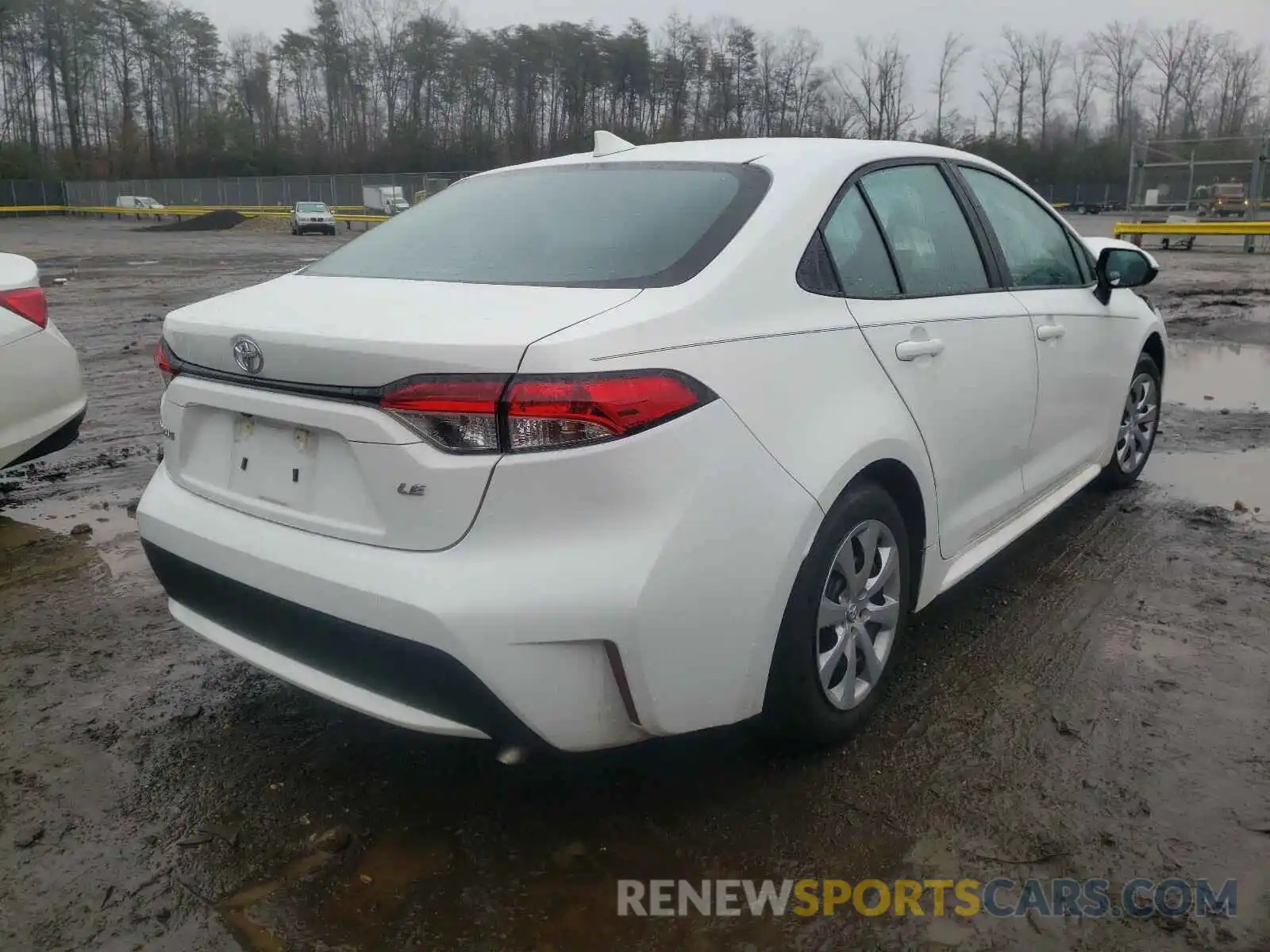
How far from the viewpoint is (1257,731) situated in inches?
118

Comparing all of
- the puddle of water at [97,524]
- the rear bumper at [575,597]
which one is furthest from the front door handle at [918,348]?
the puddle of water at [97,524]

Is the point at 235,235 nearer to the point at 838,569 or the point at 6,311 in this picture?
the point at 6,311

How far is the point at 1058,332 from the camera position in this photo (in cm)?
393

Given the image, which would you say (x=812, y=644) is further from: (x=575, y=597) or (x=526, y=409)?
(x=526, y=409)

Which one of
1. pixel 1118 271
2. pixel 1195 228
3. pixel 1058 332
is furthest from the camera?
pixel 1195 228

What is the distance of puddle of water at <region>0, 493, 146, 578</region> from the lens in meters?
4.54

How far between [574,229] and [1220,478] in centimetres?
430

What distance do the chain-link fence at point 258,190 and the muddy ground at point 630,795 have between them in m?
49.1

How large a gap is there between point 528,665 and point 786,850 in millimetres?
833

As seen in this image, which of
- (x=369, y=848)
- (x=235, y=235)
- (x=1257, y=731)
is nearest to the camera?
(x=369, y=848)

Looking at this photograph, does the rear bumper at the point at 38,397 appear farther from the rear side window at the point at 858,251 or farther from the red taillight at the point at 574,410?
the rear side window at the point at 858,251

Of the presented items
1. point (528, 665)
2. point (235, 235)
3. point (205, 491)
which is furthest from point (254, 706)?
point (235, 235)

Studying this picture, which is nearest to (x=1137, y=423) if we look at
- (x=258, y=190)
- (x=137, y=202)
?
(x=258, y=190)

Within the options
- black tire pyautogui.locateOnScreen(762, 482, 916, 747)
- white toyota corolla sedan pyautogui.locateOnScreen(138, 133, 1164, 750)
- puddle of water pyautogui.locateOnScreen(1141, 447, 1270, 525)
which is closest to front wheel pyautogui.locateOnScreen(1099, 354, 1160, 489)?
puddle of water pyautogui.locateOnScreen(1141, 447, 1270, 525)
